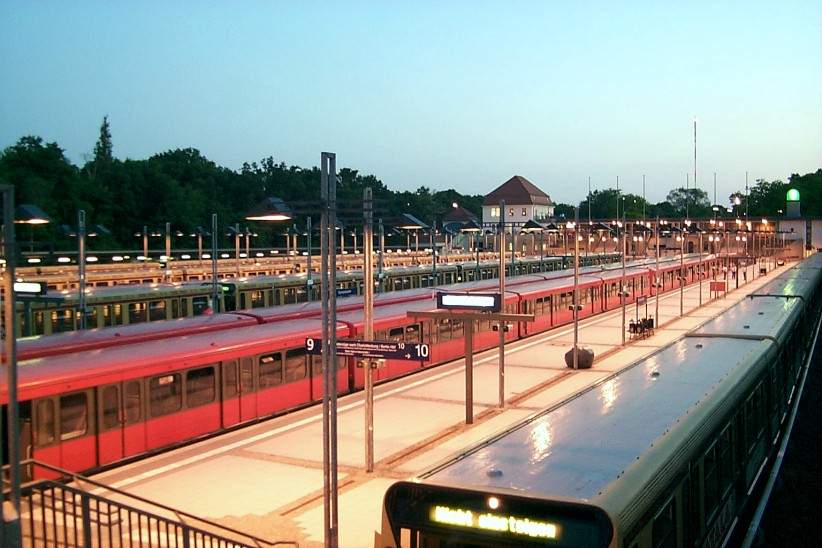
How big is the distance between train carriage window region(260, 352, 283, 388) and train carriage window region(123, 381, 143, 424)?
3.86m

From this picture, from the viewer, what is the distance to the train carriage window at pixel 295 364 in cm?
2078

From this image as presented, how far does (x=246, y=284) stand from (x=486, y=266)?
91.8 feet

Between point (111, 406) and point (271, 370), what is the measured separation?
4987 millimetres

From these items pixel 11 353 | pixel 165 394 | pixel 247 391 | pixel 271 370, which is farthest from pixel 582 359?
pixel 11 353

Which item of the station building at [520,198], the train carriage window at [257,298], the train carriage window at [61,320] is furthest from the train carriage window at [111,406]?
the station building at [520,198]

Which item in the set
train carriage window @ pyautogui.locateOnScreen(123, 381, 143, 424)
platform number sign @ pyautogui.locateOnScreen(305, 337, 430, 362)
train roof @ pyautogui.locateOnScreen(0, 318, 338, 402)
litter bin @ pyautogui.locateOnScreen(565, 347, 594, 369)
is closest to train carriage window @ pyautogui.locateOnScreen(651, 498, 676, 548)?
platform number sign @ pyautogui.locateOnScreen(305, 337, 430, 362)

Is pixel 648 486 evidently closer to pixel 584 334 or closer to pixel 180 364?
pixel 180 364

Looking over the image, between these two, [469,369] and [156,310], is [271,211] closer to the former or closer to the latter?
[469,369]

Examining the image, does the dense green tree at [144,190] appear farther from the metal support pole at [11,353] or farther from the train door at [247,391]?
the metal support pole at [11,353]

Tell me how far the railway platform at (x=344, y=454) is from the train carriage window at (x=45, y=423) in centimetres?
140

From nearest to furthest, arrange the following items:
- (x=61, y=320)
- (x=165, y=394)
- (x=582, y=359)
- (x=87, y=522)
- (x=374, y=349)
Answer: (x=87, y=522), (x=374, y=349), (x=165, y=394), (x=61, y=320), (x=582, y=359)

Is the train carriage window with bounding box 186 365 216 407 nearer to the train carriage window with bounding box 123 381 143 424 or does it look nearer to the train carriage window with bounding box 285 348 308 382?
the train carriage window with bounding box 123 381 143 424

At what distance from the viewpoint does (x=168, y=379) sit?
17.1m

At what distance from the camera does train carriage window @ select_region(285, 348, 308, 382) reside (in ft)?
68.2
